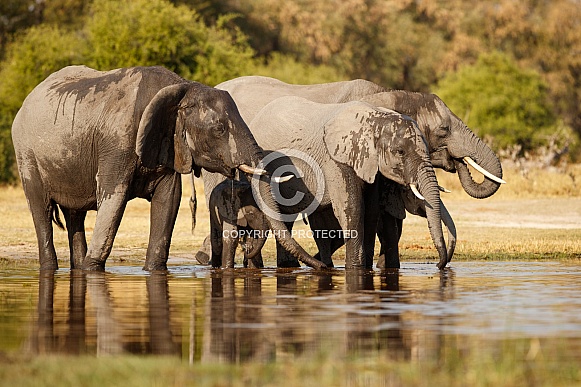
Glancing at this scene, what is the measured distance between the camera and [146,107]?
12.1m

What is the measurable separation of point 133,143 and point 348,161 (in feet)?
7.62

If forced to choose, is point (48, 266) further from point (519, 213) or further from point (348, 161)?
point (519, 213)

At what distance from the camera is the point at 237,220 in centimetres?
1366

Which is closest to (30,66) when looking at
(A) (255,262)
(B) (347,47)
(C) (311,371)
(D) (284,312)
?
(B) (347,47)

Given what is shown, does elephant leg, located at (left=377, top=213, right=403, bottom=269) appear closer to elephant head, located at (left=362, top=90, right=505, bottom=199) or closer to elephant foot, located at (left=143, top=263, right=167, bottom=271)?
elephant head, located at (left=362, top=90, right=505, bottom=199)

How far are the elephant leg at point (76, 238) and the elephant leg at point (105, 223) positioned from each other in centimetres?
95

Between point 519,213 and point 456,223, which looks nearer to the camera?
point 456,223

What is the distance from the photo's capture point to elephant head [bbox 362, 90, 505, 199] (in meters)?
14.5

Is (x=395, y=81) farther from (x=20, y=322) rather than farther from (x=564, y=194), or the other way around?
(x=20, y=322)

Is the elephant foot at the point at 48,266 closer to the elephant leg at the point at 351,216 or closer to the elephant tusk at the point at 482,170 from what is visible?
the elephant leg at the point at 351,216

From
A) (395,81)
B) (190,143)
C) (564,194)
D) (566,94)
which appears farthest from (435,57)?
(190,143)

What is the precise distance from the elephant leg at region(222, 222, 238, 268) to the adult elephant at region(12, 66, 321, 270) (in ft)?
2.55

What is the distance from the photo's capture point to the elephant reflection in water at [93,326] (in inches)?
272

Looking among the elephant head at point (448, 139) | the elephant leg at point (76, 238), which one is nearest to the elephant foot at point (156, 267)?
the elephant leg at point (76, 238)
